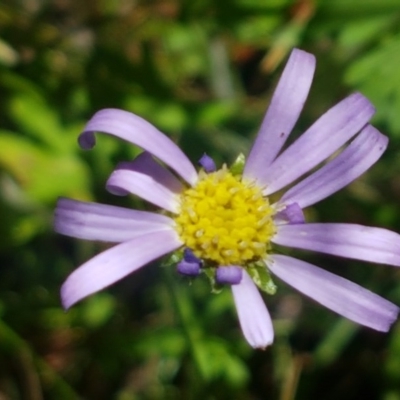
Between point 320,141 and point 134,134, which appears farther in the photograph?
point 320,141

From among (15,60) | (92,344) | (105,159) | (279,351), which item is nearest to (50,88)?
(15,60)

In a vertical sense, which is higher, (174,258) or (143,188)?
(143,188)

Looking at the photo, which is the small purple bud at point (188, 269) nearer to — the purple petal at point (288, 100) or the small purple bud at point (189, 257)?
the small purple bud at point (189, 257)

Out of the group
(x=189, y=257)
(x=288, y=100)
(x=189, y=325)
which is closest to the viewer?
(x=189, y=257)

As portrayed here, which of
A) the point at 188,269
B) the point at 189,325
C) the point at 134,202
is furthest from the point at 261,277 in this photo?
the point at 134,202

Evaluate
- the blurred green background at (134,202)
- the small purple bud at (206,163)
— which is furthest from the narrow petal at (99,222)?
the blurred green background at (134,202)

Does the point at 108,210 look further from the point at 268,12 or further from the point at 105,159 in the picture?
the point at 268,12

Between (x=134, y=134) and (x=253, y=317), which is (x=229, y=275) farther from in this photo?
(x=134, y=134)

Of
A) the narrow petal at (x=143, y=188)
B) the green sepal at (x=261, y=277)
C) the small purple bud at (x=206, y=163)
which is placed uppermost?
the small purple bud at (x=206, y=163)
